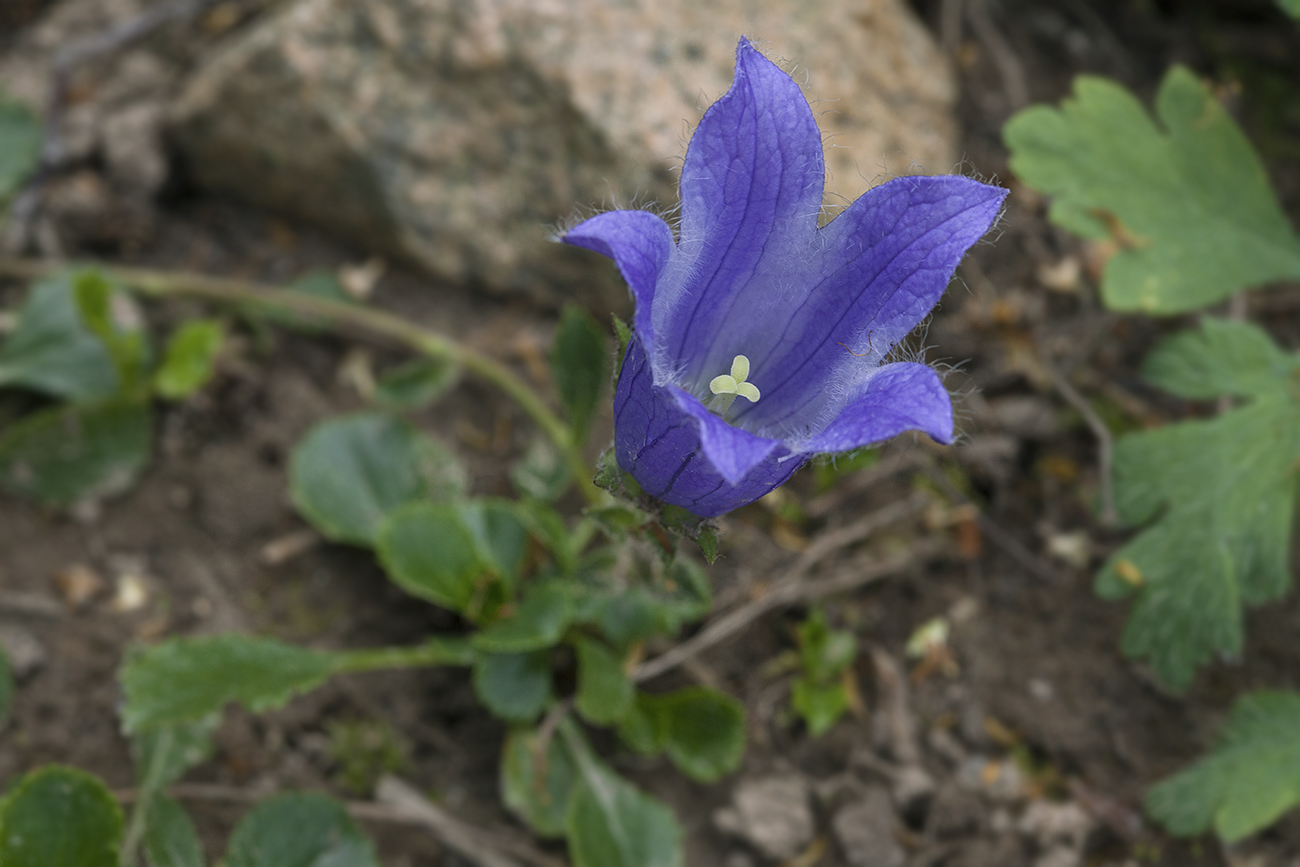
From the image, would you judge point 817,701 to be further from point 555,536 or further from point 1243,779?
point 1243,779

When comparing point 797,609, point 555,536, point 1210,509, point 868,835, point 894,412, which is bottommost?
point 868,835

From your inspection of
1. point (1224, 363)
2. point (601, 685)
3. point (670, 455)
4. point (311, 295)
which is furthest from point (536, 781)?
point (1224, 363)

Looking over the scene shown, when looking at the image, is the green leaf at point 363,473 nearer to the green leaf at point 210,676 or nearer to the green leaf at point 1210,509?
the green leaf at point 210,676

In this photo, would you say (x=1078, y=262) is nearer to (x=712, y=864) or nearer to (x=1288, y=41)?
(x=1288, y=41)

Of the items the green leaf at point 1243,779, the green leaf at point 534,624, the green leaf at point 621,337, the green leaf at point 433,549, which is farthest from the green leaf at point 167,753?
the green leaf at point 1243,779

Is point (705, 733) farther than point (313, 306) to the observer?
No

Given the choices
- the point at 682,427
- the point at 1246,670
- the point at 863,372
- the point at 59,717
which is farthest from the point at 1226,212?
the point at 59,717

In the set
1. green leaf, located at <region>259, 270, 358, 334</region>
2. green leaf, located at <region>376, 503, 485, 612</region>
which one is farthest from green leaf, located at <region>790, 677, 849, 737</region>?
green leaf, located at <region>259, 270, 358, 334</region>

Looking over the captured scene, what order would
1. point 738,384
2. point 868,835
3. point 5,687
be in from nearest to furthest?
point 738,384
point 5,687
point 868,835
